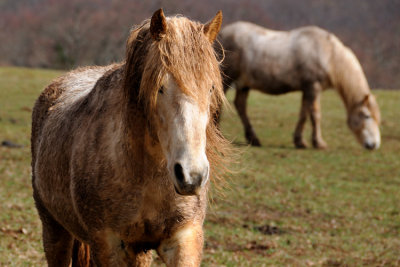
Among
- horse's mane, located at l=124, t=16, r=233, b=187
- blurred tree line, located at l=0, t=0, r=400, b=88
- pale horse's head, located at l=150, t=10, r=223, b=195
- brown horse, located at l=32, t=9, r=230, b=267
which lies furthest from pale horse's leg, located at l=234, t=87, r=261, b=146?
blurred tree line, located at l=0, t=0, r=400, b=88

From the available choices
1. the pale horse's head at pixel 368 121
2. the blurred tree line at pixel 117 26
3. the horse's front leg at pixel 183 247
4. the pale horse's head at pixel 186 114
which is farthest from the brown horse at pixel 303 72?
the blurred tree line at pixel 117 26

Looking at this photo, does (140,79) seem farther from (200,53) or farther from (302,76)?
(302,76)

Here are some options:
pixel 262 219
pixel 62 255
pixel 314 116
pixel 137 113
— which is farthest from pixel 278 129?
pixel 137 113

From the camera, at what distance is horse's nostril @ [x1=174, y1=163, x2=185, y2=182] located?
8.59 ft

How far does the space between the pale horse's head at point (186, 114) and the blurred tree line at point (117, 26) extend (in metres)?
43.5

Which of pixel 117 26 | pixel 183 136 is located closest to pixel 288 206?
pixel 183 136

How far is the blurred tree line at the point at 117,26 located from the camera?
67.7 meters

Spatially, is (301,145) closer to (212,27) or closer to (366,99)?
(366,99)

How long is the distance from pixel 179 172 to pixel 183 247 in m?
0.82

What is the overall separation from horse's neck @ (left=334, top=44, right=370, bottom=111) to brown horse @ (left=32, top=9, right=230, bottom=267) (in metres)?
11.1

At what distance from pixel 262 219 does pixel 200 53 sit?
5.54 m

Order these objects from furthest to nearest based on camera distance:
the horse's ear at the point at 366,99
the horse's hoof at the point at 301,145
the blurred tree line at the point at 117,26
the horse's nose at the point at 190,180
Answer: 1. the blurred tree line at the point at 117,26
2. the horse's hoof at the point at 301,145
3. the horse's ear at the point at 366,99
4. the horse's nose at the point at 190,180

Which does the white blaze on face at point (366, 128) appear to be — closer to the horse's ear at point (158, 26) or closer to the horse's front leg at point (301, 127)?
the horse's front leg at point (301, 127)

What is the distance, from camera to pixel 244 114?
15344 mm
